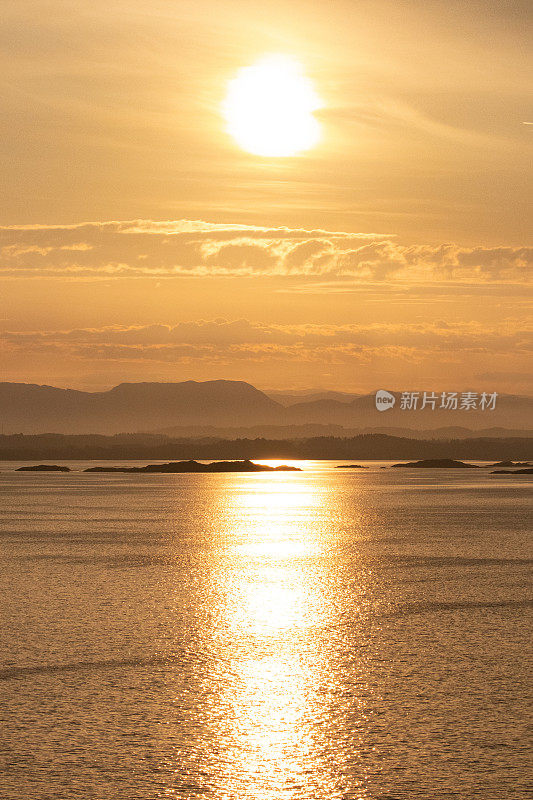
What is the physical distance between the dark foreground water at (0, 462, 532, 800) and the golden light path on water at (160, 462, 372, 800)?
0.09 ft

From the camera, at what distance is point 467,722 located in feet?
32.2

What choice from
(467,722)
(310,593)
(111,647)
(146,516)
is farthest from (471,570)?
(146,516)

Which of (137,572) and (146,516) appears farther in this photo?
(146,516)

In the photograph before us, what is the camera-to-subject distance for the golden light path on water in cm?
832

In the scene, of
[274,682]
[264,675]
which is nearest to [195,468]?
[264,675]

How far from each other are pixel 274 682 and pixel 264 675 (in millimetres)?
361

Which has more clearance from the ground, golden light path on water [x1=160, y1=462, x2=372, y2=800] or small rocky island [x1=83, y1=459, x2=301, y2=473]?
small rocky island [x1=83, y1=459, x2=301, y2=473]

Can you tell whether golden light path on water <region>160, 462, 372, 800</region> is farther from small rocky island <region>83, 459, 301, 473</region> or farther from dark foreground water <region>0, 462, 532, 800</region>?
small rocky island <region>83, 459, 301, 473</region>

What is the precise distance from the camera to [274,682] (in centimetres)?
1151

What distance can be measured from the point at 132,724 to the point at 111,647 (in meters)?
3.86

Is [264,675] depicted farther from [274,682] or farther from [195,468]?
[195,468]

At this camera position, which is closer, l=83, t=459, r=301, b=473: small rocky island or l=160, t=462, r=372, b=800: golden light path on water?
l=160, t=462, r=372, b=800: golden light path on water

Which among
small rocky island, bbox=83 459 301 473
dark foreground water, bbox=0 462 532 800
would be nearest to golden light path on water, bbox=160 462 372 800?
dark foreground water, bbox=0 462 532 800

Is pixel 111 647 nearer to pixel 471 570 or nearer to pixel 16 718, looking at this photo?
pixel 16 718
